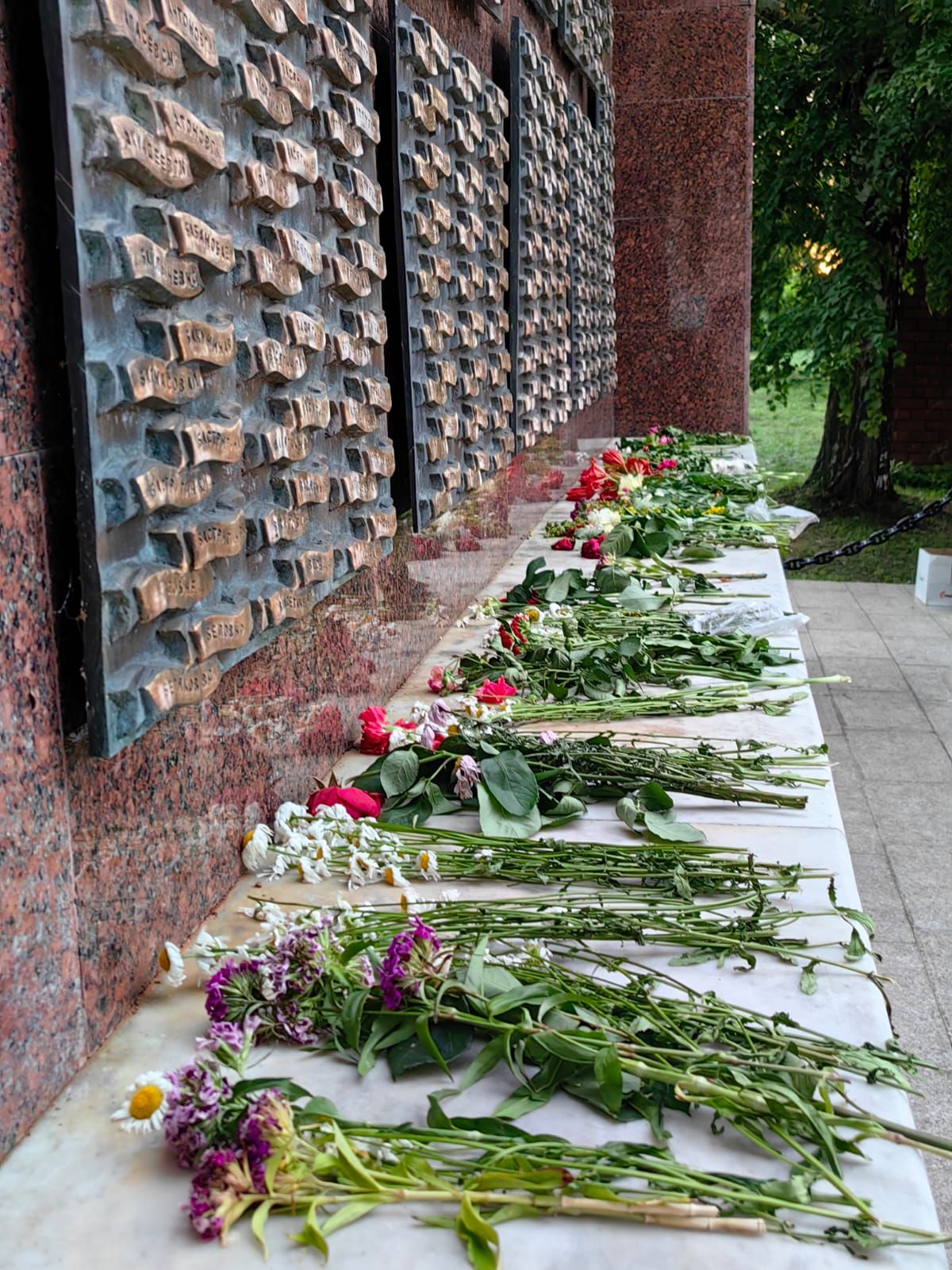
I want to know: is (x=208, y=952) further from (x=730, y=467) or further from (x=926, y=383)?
(x=926, y=383)

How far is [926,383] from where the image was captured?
12.9m

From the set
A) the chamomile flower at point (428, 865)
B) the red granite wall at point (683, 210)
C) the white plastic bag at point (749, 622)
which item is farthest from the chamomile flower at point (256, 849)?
the red granite wall at point (683, 210)

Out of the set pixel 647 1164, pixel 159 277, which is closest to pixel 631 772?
pixel 647 1164

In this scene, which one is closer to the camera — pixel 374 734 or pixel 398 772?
pixel 398 772

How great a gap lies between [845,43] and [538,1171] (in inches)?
426

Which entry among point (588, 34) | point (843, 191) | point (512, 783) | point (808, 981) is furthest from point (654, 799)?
point (843, 191)

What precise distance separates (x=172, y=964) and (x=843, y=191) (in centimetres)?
1008

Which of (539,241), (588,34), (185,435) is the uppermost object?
(588,34)

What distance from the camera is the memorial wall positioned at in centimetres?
128

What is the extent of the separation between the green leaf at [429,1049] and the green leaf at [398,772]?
0.74m

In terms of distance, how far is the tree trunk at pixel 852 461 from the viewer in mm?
11523

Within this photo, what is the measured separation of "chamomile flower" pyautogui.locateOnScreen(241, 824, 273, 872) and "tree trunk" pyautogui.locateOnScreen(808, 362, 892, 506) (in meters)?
10.4

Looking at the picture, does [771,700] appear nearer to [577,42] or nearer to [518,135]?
[518,135]

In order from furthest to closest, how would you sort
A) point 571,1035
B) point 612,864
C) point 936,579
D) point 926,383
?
point 926,383
point 936,579
point 612,864
point 571,1035
